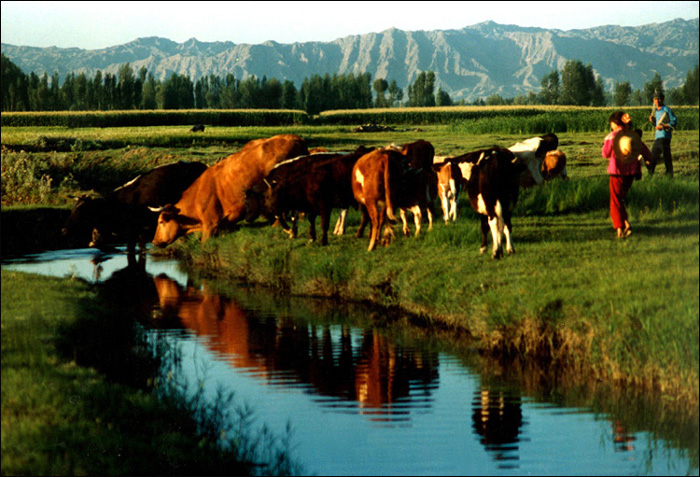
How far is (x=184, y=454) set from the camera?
7312mm

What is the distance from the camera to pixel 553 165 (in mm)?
23828

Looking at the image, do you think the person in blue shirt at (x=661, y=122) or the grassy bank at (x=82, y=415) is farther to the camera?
the person in blue shirt at (x=661, y=122)

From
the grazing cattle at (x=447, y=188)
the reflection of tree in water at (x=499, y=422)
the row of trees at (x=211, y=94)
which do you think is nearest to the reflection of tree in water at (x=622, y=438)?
the reflection of tree in water at (x=499, y=422)

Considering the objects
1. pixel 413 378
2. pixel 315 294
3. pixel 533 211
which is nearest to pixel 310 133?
pixel 533 211

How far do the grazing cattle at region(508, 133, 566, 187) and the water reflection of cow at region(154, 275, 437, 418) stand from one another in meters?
9.62

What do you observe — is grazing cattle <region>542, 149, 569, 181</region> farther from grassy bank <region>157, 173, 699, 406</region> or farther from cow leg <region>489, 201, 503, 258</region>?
cow leg <region>489, 201, 503, 258</region>

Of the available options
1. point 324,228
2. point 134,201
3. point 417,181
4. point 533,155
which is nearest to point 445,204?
point 417,181

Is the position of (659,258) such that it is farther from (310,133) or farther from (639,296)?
(310,133)

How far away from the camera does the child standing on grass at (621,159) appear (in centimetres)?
1477

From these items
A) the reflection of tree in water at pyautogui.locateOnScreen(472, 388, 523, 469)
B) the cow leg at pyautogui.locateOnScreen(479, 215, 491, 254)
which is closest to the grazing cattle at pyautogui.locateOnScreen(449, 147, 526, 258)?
the cow leg at pyautogui.locateOnScreen(479, 215, 491, 254)

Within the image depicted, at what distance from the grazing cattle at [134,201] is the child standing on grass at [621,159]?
9.85m

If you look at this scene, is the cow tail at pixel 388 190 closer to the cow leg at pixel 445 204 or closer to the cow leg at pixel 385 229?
the cow leg at pixel 385 229

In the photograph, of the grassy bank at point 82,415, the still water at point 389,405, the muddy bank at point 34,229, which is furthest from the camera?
the muddy bank at point 34,229

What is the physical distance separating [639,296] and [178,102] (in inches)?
854
